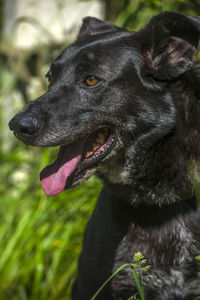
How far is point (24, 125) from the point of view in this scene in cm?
233

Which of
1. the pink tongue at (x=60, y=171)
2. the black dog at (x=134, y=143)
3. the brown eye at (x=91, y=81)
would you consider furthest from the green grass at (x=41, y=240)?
the brown eye at (x=91, y=81)

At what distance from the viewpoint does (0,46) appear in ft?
18.3

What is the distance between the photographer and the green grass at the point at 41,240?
3.49 meters

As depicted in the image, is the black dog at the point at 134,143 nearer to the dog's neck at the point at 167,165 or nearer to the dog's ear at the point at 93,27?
the dog's neck at the point at 167,165

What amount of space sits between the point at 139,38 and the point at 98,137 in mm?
534

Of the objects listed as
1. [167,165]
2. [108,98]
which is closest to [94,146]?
[108,98]

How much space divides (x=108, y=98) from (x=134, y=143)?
260 millimetres

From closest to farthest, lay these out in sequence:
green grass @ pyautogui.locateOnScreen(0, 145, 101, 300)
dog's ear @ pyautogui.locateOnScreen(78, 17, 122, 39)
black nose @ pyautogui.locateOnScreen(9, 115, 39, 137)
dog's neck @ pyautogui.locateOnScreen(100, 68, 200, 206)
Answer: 1. black nose @ pyautogui.locateOnScreen(9, 115, 39, 137)
2. dog's neck @ pyautogui.locateOnScreen(100, 68, 200, 206)
3. dog's ear @ pyautogui.locateOnScreen(78, 17, 122, 39)
4. green grass @ pyautogui.locateOnScreen(0, 145, 101, 300)

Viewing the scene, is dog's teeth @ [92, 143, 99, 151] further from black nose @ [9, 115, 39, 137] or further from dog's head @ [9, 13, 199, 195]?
black nose @ [9, 115, 39, 137]

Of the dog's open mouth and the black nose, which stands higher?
the black nose

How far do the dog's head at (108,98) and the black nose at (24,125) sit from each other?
1cm

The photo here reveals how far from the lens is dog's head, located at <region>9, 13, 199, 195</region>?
2439mm

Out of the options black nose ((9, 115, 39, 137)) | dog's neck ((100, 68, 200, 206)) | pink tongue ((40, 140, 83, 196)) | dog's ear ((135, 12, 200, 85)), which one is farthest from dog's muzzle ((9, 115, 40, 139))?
dog's ear ((135, 12, 200, 85))

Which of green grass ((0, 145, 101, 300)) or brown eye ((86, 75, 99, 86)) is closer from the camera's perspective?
brown eye ((86, 75, 99, 86))
